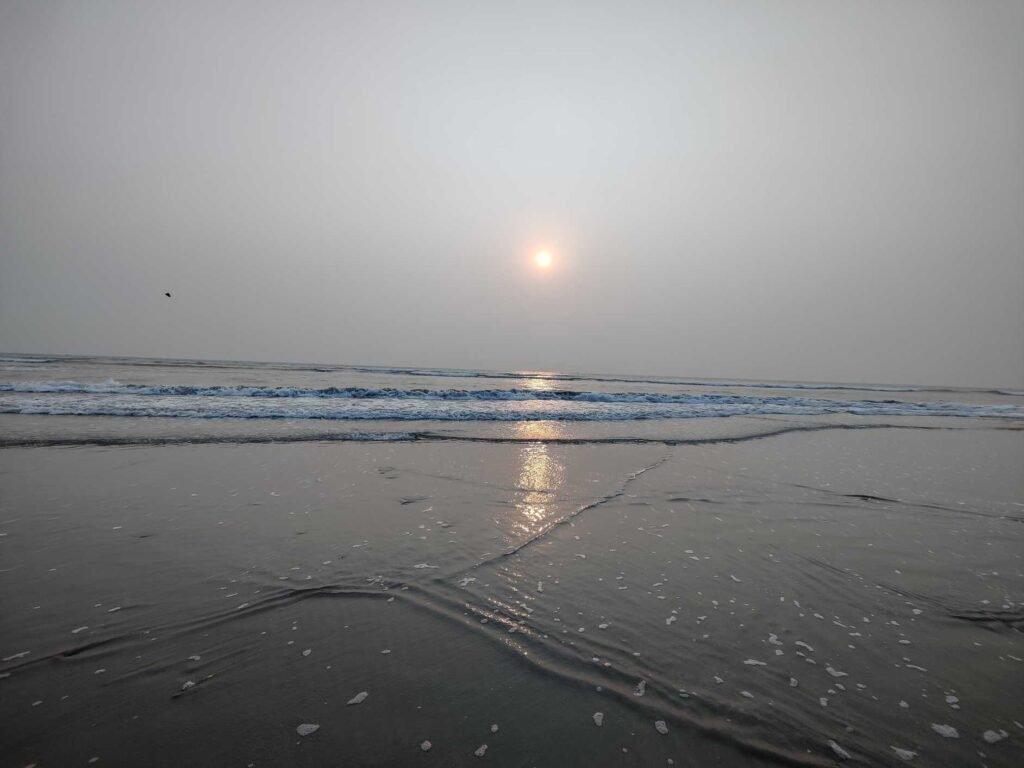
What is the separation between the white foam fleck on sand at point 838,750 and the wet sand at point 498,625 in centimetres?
1

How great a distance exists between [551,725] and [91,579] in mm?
3859

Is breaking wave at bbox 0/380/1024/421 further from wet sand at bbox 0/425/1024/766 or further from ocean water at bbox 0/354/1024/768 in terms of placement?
wet sand at bbox 0/425/1024/766

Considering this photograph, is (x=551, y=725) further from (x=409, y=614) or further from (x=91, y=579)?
(x=91, y=579)

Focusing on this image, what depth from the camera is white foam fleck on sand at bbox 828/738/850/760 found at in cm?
208

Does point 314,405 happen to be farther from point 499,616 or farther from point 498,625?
point 498,625

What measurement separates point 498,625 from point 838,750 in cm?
190

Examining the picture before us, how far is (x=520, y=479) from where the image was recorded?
24.1 feet

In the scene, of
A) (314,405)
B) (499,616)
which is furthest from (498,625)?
(314,405)

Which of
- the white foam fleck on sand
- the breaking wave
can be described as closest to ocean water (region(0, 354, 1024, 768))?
the white foam fleck on sand

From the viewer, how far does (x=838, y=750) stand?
6.95ft

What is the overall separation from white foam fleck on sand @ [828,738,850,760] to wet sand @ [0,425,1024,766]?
14 millimetres

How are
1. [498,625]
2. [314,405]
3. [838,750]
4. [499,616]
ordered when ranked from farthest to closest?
[314,405], [499,616], [498,625], [838,750]

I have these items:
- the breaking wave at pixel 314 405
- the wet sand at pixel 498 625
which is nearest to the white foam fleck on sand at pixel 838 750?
the wet sand at pixel 498 625

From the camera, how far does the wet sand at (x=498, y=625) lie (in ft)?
7.05
